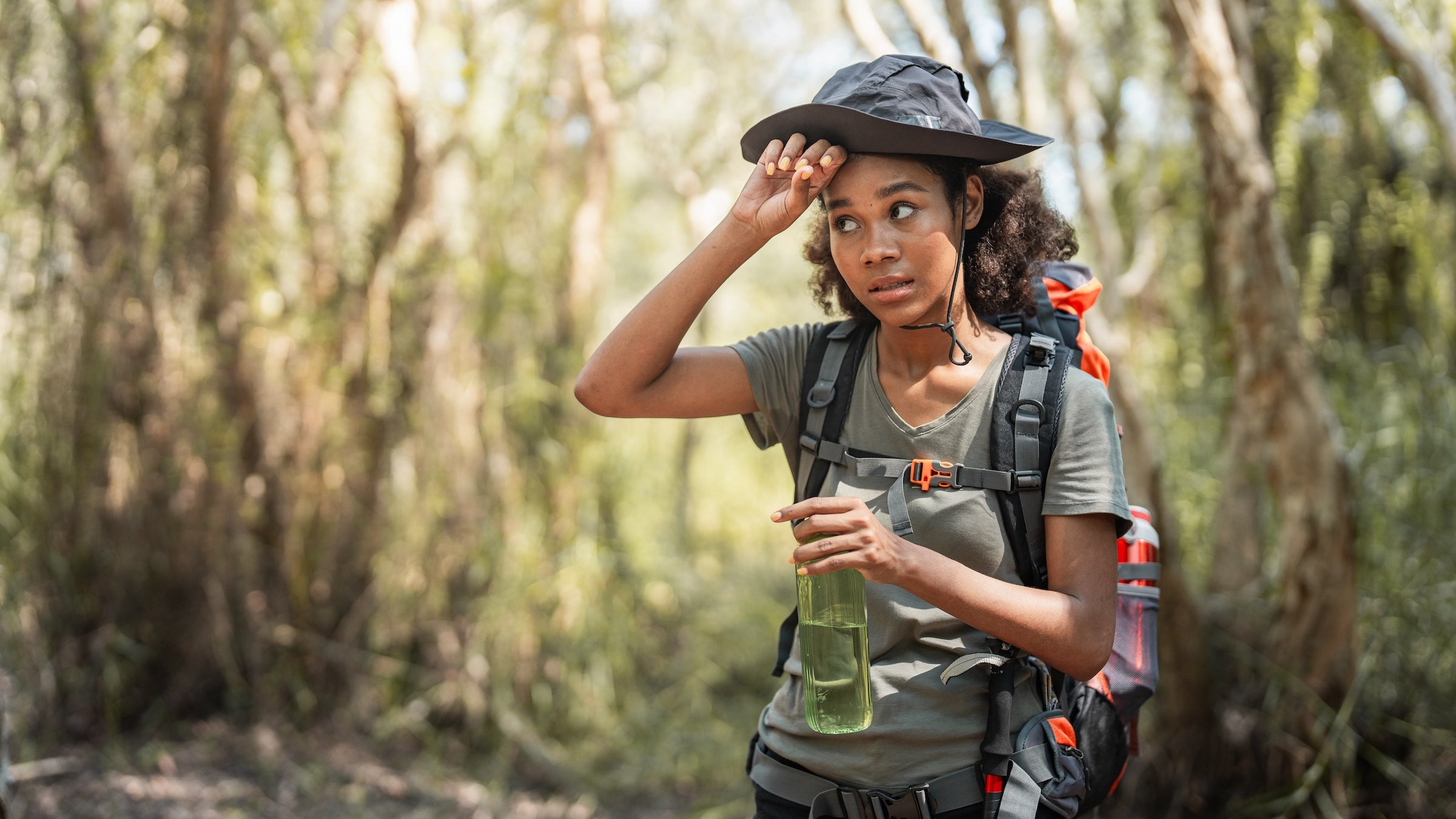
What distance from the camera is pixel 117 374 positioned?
428cm

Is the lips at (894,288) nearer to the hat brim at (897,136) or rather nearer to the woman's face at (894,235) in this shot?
the woman's face at (894,235)

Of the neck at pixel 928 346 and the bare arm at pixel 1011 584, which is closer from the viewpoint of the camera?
the bare arm at pixel 1011 584

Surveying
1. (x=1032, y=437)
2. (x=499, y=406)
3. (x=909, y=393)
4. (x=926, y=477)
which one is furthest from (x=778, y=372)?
(x=499, y=406)

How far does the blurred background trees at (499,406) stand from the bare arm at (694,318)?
2.04 m

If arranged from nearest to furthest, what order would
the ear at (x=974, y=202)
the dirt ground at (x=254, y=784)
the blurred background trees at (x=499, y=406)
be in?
the ear at (x=974, y=202)
the blurred background trees at (x=499, y=406)
the dirt ground at (x=254, y=784)

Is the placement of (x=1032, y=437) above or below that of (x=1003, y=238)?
below

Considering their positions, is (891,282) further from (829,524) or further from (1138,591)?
(1138,591)

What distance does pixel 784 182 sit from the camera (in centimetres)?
174

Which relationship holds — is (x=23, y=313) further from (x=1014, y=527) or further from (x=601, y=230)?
(x=1014, y=527)

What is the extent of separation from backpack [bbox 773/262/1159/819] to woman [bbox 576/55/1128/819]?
25mm

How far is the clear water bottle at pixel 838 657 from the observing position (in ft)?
5.06

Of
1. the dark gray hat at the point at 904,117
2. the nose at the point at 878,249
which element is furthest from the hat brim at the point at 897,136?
the nose at the point at 878,249

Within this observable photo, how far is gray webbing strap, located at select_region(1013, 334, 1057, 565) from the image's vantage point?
1.52m

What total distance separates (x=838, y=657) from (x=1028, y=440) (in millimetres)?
410
